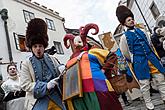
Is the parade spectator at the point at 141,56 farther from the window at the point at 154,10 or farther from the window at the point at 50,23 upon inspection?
the window at the point at 50,23

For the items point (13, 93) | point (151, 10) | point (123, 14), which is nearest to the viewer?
point (13, 93)

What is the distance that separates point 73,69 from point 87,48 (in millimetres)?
459

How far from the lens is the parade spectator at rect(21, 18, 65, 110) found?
2279 mm

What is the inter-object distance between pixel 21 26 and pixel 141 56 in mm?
12585

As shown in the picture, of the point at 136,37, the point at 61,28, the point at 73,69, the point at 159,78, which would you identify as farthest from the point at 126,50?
the point at 61,28

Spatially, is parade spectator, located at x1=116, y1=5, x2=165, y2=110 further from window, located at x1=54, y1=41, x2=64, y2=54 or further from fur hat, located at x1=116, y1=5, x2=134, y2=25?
window, located at x1=54, y1=41, x2=64, y2=54

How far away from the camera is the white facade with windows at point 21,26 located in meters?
13.2

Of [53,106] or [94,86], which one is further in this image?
[94,86]

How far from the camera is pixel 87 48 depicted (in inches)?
122

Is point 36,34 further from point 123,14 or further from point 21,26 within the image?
point 21,26

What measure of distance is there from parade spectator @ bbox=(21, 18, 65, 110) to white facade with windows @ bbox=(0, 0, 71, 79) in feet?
27.5

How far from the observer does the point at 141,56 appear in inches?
145

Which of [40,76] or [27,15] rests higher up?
[27,15]

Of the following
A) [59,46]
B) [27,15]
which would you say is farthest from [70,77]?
[59,46]
